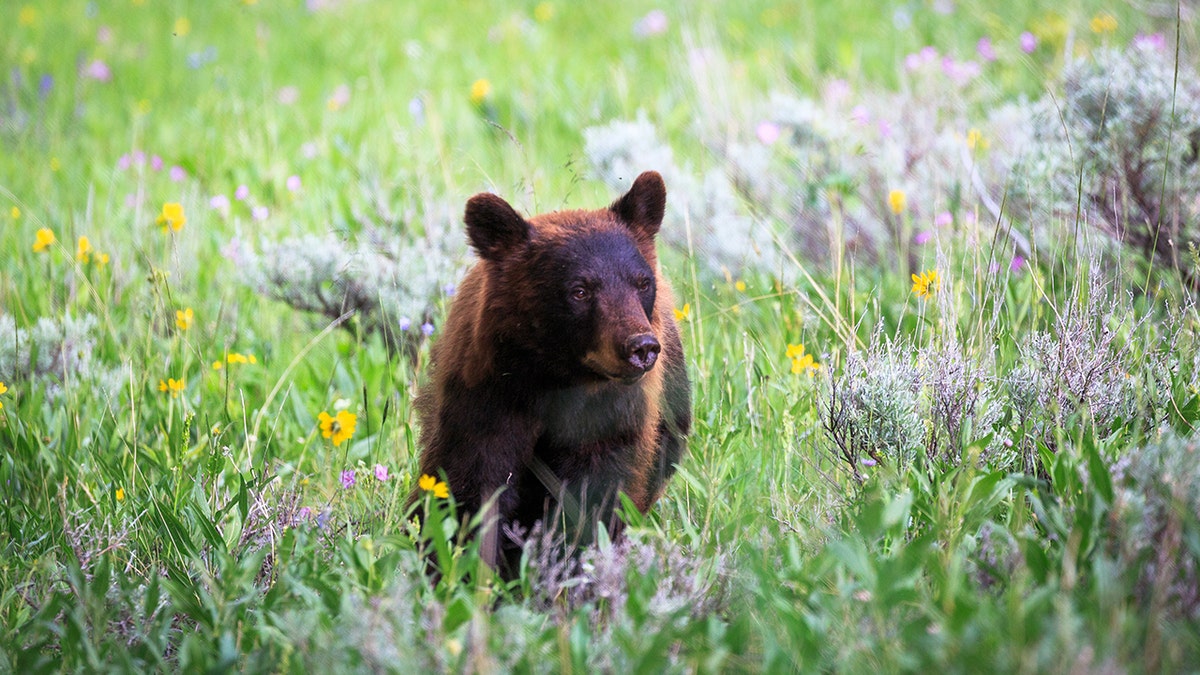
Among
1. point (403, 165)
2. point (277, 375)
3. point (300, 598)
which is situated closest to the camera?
point (300, 598)

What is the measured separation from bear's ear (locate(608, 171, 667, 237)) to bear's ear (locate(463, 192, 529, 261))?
0.35 m

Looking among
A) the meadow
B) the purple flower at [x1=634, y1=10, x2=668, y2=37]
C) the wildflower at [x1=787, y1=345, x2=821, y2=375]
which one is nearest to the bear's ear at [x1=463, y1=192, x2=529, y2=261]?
the meadow

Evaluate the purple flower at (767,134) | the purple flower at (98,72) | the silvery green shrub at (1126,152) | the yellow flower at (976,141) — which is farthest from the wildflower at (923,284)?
the purple flower at (98,72)

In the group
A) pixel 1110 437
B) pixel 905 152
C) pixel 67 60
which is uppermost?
pixel 67 60

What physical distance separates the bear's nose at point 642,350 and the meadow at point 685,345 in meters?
0.40

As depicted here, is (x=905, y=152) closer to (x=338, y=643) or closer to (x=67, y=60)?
(x=338, y=643)

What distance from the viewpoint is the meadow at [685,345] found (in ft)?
7.95

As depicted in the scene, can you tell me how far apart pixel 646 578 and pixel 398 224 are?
3.74m

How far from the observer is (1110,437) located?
3.15 metres

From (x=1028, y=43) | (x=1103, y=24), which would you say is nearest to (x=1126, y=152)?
(x=1028, y=43)

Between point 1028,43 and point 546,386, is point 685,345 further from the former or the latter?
point 1028,43

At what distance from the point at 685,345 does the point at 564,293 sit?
141 centimetres

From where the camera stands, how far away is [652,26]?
32.0ft

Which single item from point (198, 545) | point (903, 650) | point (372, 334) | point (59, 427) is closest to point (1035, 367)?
point (903, 650)
